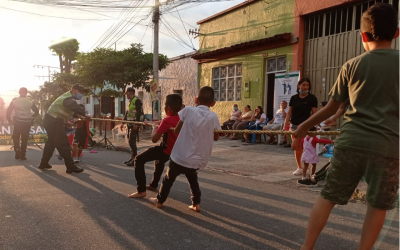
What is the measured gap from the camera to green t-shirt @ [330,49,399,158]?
2.17 metres

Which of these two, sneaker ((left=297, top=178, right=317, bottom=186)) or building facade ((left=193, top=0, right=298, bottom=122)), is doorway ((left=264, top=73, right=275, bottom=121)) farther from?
sneaker ((left=297, top=178, right=317, bottom=186))

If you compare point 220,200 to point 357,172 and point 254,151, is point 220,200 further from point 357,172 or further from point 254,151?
point 254,151

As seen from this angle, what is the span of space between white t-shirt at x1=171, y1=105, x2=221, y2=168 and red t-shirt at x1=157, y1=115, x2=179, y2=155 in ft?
1.78

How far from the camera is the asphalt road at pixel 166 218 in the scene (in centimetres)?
325

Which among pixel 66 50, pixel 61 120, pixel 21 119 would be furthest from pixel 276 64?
pixel 66 50

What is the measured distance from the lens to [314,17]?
1191 cm

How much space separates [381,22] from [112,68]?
16898mm

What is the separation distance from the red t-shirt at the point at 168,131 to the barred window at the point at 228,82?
35.2 ft

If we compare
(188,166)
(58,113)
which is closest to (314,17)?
(58,113)

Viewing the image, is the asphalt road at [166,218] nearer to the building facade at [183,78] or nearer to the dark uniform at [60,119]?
the dark uniform at [60,119]

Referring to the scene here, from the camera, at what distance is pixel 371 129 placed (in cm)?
221

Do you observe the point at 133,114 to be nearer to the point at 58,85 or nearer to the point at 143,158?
the point at 143,158

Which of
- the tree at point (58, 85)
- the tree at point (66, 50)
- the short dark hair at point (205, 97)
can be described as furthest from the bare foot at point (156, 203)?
the tree at point (66, 50)

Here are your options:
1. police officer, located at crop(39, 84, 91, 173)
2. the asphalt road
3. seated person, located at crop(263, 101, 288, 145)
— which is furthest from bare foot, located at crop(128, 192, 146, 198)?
seated person, located at crop(263, 101, 288, 145)
